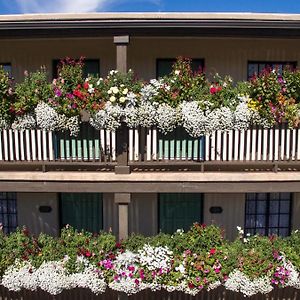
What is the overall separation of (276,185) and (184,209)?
325 cm

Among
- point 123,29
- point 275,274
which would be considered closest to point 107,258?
point 275,274

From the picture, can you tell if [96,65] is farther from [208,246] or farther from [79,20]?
[208,246]

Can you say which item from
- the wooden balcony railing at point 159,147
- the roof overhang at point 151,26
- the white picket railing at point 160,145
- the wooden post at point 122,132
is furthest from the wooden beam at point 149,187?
the roof overhang at point 151,26

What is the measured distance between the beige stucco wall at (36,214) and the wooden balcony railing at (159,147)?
2.74 meters

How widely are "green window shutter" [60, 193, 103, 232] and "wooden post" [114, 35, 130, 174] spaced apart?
2731 millimetres

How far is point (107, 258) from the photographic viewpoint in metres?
7.78

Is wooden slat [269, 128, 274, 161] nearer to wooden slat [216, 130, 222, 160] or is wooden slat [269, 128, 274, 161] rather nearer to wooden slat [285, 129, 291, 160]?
wooden slat [285, 129, 291, 160]

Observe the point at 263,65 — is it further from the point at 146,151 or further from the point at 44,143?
the point at 44,143

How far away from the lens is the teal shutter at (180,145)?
25.7 ft

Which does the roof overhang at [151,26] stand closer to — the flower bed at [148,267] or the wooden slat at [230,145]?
the wooden slat at [230,145]

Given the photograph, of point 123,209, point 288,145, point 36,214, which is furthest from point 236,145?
point 36,214

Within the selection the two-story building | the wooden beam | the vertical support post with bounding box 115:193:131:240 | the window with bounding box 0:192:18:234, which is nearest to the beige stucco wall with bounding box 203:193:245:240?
the two-story building

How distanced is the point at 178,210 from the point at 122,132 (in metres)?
3.85

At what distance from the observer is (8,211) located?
1055cm
